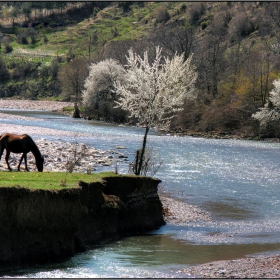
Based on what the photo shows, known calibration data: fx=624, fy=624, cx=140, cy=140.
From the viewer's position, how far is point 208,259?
19.2 metres

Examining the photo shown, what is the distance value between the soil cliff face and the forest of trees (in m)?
43.1

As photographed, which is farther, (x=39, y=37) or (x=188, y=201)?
(x=39, y=37)

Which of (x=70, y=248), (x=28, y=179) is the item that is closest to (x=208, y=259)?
(x=70, y=248)

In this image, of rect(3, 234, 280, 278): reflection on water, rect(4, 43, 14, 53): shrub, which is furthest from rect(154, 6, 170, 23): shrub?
rect(3, 234, 280, 278): reflection on water

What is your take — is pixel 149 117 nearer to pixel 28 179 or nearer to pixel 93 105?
pixel 28 179

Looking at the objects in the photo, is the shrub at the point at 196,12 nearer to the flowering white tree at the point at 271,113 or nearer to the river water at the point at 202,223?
the flowering white tree at the point at 271,113

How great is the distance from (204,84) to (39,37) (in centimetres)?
11017

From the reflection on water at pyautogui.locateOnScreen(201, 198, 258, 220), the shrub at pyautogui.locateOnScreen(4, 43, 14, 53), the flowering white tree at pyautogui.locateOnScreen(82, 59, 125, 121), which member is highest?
the shrub at pyautogui.locateOnScreen(4, 43, 14, 53)

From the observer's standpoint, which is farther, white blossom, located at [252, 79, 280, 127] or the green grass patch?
white blossom, located at [252, 79, 280, 127]

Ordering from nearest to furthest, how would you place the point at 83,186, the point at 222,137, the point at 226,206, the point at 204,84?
the point at 83,186 → the point at 226,206 → the point at 222,137 → the point at 204,84

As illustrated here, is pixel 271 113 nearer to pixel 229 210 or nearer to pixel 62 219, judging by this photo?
pixel 229 210

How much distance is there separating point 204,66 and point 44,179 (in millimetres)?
67184

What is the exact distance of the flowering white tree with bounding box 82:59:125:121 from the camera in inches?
3410

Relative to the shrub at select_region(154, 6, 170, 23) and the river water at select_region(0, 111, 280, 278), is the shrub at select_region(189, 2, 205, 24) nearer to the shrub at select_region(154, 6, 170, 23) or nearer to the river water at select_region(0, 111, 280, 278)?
the shrub at select_region(154, 6, 170, 23)
